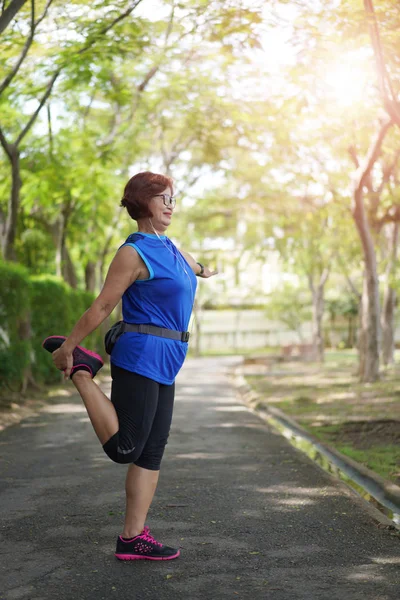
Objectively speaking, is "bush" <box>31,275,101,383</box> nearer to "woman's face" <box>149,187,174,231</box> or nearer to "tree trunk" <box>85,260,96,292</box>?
"tree trunk" <box>85,260,96,292</box>

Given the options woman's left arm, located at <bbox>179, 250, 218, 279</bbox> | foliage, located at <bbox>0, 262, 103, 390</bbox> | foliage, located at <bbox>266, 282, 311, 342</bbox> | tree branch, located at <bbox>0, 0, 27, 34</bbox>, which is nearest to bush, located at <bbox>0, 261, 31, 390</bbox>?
foliage, located at <bbox>0, 262, 103, 390</bbox>

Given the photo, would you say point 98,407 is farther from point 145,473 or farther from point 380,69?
point 380,69

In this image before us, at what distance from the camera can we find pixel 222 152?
2978 centimetres

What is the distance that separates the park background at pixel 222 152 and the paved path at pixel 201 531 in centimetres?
160

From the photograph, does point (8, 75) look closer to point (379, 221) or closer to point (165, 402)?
point (165, 402)

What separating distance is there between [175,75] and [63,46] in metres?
7.81

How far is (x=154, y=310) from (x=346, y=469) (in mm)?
4659

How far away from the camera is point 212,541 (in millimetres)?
5316

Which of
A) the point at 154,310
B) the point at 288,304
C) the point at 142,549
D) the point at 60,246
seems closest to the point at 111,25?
the point at 154,310

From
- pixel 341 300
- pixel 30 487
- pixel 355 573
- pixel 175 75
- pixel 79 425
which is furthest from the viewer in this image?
pixel 341 300

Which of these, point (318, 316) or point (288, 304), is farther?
point (288, 304)

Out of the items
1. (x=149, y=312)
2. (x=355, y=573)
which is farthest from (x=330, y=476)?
(x=149, y=312)

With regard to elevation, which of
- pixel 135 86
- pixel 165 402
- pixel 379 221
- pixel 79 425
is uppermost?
pixel 135 86

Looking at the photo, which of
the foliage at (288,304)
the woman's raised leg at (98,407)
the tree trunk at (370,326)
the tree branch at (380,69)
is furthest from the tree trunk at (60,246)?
the foliage at (288,304)
